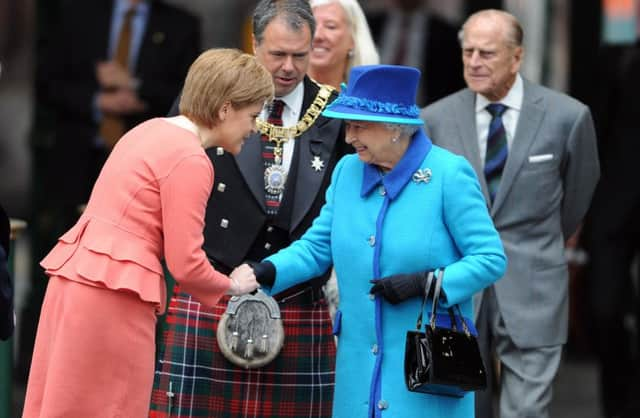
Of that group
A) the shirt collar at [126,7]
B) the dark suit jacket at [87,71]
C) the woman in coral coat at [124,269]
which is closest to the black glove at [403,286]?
the woman in coral coat at [124,269]

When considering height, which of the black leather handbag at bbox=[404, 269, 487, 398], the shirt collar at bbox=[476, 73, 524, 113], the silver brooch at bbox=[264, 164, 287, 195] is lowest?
the black leather handbag at bbox=[404, 269, 487, 398]

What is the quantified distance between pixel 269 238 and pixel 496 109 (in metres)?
1.43

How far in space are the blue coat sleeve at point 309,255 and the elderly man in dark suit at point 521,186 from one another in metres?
1.20

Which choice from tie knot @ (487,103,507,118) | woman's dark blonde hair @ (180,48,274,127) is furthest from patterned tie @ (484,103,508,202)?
woman's dark blonde hair @ (180,48,274,127)

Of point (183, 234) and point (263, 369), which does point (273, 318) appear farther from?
point (183, 234)

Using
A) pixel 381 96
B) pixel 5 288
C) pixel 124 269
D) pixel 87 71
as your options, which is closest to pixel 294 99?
pixel 381 96

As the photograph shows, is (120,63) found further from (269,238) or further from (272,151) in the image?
(269,238)

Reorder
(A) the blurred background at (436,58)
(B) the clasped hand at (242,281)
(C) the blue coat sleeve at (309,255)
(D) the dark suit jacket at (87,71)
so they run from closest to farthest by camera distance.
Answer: (B) the clasped hand at (242,281), (C) the blue coat sleeve at (309,255), (D) the dark suit jacket at (87,71), (A) the blurred background at (436,58)

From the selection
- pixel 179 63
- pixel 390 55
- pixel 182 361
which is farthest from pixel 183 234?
pixel 390 55

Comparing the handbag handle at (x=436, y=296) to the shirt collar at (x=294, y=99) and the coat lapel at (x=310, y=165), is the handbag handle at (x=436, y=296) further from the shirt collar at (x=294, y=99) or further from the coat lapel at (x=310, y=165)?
the shirt collar at (x=294, y=99)

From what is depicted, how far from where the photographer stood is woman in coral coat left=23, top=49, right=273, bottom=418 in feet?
18.9

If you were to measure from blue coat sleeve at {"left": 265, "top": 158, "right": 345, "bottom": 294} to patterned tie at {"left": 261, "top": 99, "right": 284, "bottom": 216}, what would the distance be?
0.30 meters

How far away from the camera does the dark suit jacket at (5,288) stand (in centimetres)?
574

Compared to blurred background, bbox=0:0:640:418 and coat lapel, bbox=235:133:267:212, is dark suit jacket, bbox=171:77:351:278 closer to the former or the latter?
coat lapel, bbox=235:133:267:212
